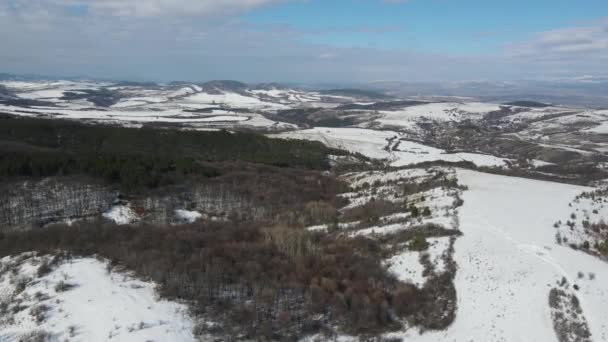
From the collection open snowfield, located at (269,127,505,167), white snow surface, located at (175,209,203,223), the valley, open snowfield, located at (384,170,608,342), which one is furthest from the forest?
open snowfield, located at (384,170,608,342)

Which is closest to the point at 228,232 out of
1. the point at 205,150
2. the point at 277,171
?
the point at 277,171

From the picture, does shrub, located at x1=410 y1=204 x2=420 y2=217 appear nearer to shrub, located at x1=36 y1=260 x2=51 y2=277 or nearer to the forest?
shrub, located at x1=36 y1=260 x2=51 y2=277

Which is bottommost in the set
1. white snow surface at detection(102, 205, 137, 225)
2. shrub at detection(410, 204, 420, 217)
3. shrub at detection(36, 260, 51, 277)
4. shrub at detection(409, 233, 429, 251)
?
white snow surface at detection(102, 205, 137, 225)

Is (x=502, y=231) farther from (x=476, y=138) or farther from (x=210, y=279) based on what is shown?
(x=476, y=138)

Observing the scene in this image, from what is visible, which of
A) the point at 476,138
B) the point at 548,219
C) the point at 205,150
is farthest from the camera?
the point at 476,138

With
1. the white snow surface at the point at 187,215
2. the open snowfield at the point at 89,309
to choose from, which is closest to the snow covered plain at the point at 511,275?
the open snowfield at the point at 89,309

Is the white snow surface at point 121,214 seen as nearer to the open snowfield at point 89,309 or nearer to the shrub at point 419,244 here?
the open snowfield at point 89,309
